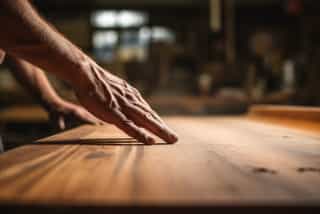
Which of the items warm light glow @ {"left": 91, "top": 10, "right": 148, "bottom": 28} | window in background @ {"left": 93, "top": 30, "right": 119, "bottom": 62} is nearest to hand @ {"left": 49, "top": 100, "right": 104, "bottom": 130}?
window in background @ {"left": 93, "top": 30, "right": 119, "bottom": 62}

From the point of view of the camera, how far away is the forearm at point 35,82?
2.15 m

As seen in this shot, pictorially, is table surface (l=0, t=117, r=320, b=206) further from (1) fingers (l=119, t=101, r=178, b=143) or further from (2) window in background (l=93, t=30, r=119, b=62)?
(2) window in background (l=93, t=30, r=119, b=62)

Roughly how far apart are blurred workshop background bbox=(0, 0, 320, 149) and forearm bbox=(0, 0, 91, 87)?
616 cm

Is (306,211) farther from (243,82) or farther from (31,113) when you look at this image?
(243,82)

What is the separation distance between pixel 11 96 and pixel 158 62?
300cm

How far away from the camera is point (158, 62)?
8312 mm

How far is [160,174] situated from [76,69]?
0.60m

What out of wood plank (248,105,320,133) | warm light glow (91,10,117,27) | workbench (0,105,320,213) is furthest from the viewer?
warm light glow (91,10,117,27)

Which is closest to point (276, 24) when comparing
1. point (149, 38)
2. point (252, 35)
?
point (252, 35)

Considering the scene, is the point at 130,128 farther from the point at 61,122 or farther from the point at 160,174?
the point at 61,122

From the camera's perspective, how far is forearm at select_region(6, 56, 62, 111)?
7.05 ft

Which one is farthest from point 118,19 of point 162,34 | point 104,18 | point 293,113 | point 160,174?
point 160,174

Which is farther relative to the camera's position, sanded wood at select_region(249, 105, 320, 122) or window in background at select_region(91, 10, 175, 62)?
window in background at select_region(91, 10, 175, 62)

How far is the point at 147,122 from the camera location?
54.2 inches
